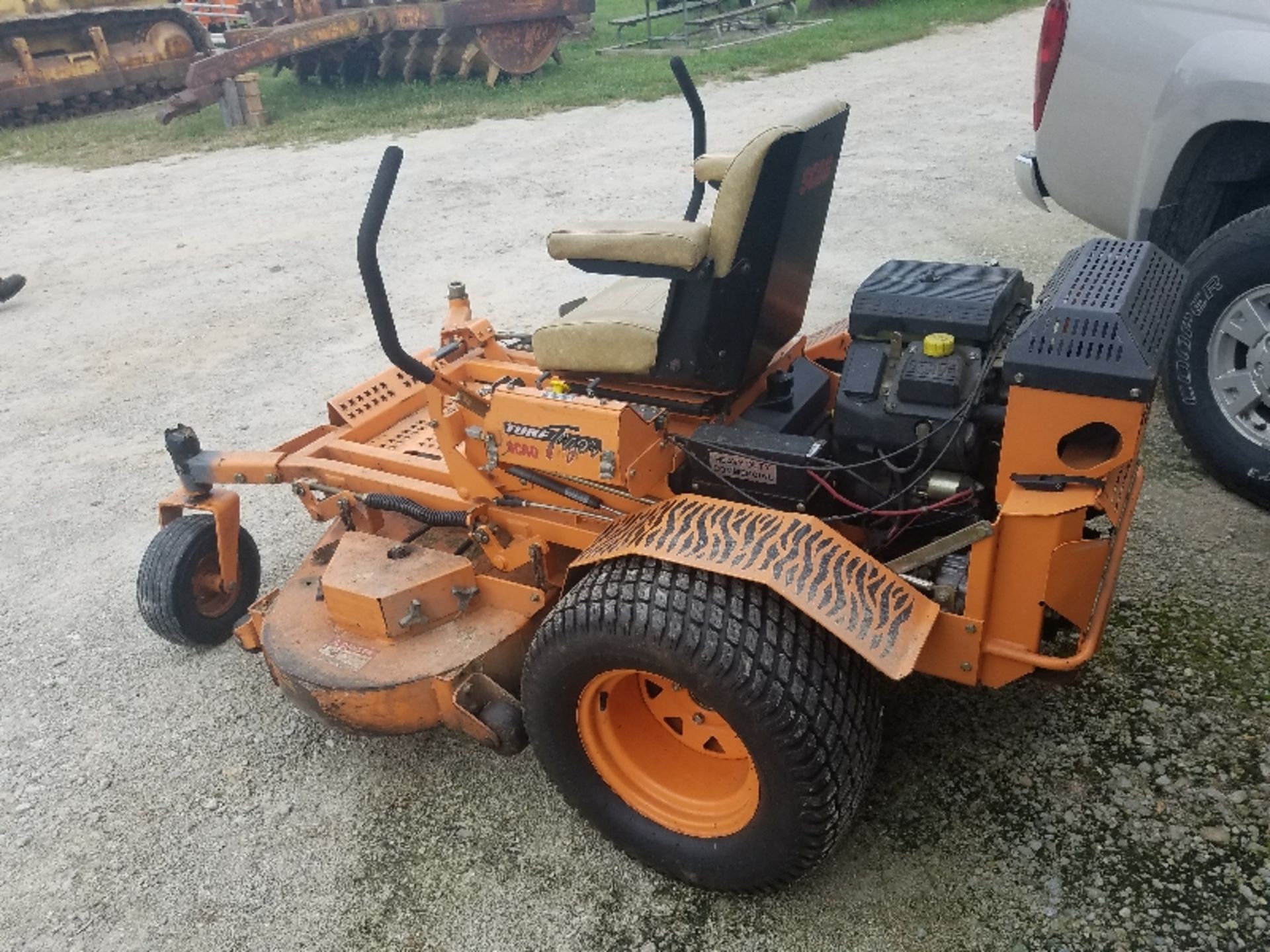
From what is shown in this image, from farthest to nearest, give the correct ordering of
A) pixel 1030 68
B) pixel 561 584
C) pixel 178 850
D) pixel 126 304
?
1. pixel 1030 68
2. pixel 126 304
3. pixel 561 584
4. pixel 178 850

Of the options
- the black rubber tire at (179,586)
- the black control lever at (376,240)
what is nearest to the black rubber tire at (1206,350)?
the black control lever at (376,240)

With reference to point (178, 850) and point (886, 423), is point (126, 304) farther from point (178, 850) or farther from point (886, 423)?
point (886, 423)

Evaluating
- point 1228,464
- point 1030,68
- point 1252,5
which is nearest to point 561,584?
point 1228,464

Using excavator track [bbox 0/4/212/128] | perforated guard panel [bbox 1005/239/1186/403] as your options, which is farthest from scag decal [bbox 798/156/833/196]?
excavator track [bbox 0/4/212/128]

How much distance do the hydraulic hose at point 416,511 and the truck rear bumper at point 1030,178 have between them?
9.58ft

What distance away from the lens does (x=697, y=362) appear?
272 cm

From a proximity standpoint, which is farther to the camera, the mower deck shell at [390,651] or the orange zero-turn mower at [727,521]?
the mower deck shell at [390,651]

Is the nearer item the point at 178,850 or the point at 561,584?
the point at 178,850

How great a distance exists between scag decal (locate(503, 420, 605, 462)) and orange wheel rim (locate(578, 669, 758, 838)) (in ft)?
1.98

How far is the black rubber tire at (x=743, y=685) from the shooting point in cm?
218

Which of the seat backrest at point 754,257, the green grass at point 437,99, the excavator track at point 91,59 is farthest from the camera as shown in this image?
the excavator track at point 91,59

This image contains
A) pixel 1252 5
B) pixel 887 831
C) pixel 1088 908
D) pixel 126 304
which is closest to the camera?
pixel 1088 908

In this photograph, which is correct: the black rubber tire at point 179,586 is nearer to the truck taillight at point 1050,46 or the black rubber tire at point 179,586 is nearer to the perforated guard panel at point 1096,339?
the perforated guard panel at point 1096,339

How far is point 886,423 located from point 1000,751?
93 centimetres
